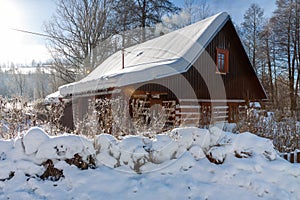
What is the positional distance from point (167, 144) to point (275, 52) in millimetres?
18499

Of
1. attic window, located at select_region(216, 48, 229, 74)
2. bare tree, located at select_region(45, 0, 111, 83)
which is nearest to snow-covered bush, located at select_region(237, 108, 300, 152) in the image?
attic window, located at select_region(216, 48, 229, 74)

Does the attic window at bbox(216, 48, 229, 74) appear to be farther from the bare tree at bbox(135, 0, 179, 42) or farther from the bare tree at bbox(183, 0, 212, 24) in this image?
the bare tree at bbox(183, 0, 212, 24)

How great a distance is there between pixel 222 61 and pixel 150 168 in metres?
8.42

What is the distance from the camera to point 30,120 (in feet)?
15.6

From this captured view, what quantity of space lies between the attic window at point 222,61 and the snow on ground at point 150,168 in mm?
7042

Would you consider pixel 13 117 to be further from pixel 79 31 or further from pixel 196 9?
pixel 196 9

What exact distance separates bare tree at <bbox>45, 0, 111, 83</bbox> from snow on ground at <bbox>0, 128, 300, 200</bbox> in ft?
53.2

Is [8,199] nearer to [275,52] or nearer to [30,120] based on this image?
[30,120]

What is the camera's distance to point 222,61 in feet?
34.9

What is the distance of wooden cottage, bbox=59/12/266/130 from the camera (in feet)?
25.2

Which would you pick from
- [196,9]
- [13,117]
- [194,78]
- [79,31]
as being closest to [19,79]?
[79,31]

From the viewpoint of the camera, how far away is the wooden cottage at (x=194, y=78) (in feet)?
25.2

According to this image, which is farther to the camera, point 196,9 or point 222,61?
point 196,9

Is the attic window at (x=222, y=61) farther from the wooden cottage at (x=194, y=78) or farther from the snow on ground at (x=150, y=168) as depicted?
the snow on ground at (x=150, y=168)
